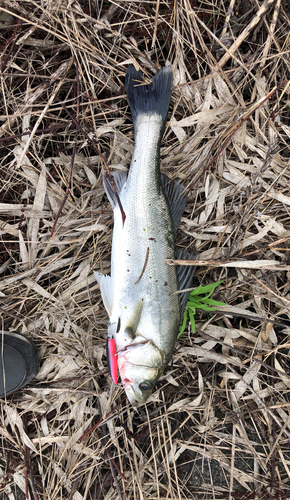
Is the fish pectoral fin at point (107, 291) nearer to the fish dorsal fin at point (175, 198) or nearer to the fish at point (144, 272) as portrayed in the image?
the fish at point (144, 272)

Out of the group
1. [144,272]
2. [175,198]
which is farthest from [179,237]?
[144,272]

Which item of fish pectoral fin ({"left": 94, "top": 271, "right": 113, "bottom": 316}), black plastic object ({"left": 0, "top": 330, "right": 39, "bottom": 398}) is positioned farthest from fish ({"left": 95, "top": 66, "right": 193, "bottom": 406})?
black plastic object ({"left": 0, "top": 330, "right": 39, "bottom": 398})

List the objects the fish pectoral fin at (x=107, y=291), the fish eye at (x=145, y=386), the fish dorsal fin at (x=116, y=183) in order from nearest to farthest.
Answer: the fish eye at (x=145, y=386), the fish pectoral fin at (x=107, y=291), the fish dorsal fin at (x=116, y=183)

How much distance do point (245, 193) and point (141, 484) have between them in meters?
2.92

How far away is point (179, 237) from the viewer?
3043 millimetres

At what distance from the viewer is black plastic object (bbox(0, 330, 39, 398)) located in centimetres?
293

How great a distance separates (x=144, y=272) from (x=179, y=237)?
0.68 m

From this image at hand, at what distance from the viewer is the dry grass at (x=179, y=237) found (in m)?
2.88

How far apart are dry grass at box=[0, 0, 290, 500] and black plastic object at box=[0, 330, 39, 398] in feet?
0.38

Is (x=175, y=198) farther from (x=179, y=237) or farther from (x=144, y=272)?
(x=144, y=272)

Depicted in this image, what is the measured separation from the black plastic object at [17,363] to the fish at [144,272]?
0.93 metres

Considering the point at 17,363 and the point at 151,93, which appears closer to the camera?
the point at 151,93

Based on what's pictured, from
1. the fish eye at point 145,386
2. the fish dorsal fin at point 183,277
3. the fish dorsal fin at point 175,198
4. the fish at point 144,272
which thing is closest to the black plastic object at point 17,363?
the fish at point 144,272

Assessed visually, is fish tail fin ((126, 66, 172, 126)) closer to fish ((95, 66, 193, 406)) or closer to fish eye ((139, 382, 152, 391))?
fish ((95, 66, 193, 406))
